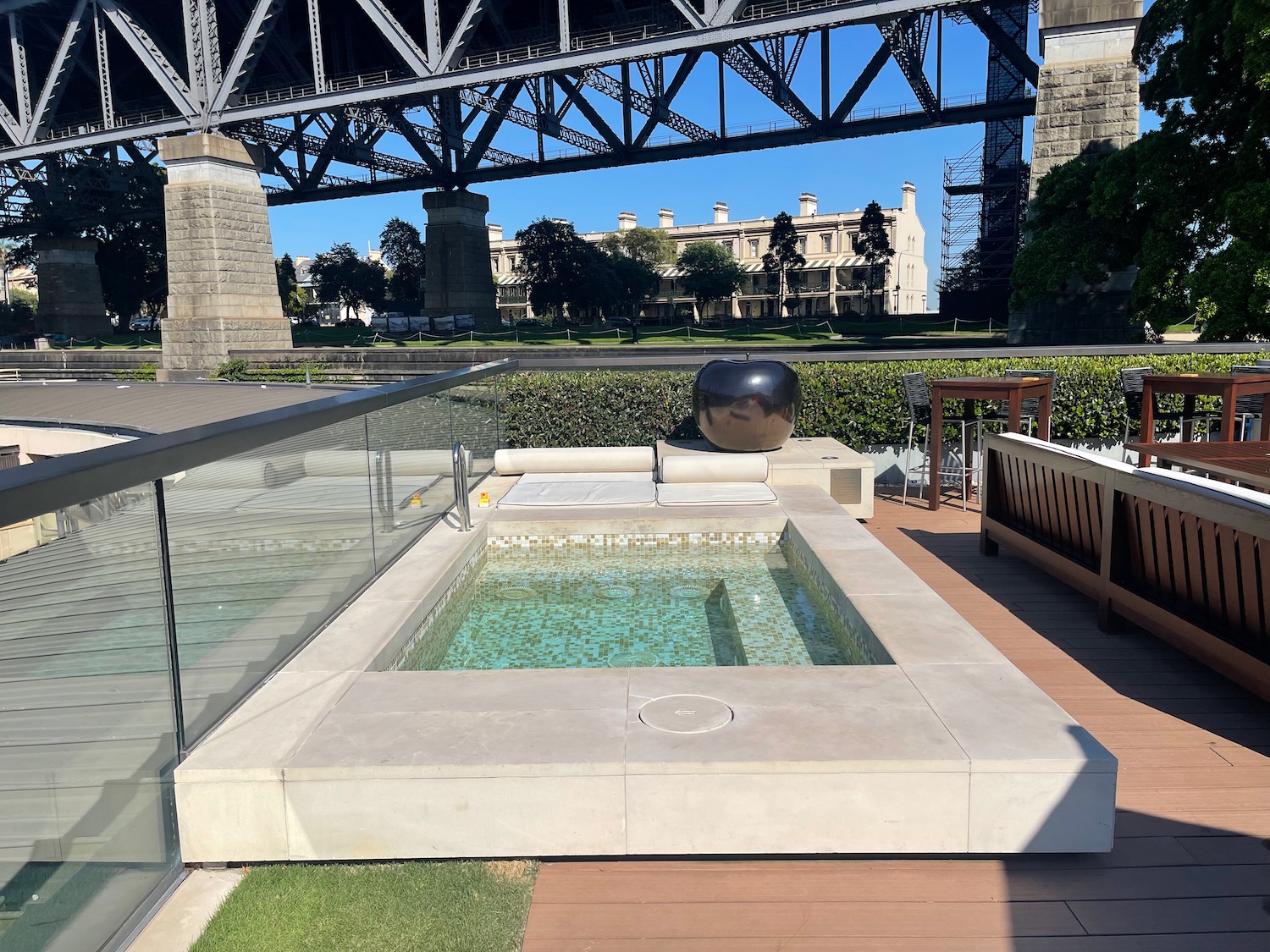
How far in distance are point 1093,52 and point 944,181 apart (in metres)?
35.2

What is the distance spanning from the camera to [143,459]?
251 centimetres

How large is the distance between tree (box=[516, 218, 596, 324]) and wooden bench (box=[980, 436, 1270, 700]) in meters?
48.9

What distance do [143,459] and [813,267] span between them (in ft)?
285

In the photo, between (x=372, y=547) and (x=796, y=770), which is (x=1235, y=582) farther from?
(x=372, y=547)

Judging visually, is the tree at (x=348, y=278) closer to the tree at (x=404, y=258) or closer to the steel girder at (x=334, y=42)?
the tree at (x=404, y=258)

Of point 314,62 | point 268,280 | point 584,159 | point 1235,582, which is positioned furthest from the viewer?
point 584,159

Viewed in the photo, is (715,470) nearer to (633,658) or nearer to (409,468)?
(409,468)

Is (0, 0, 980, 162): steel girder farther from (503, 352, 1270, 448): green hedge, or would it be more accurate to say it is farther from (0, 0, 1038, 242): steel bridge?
(503, 352, 1270, 448): green hedge

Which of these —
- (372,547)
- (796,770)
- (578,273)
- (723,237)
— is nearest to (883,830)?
(796,770)

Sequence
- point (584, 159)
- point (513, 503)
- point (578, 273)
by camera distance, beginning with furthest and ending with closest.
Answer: point (578, 273) → point (584, 159) → point (513, 503)

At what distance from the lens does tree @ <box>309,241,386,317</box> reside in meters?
70.7

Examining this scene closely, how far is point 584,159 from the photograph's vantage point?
4372 cm

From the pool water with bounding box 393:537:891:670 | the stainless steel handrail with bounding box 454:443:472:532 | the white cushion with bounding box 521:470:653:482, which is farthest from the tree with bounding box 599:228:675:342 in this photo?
the pool water with bounding box 393:537:891:670

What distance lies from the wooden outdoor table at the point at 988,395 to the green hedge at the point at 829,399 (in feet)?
4.33
